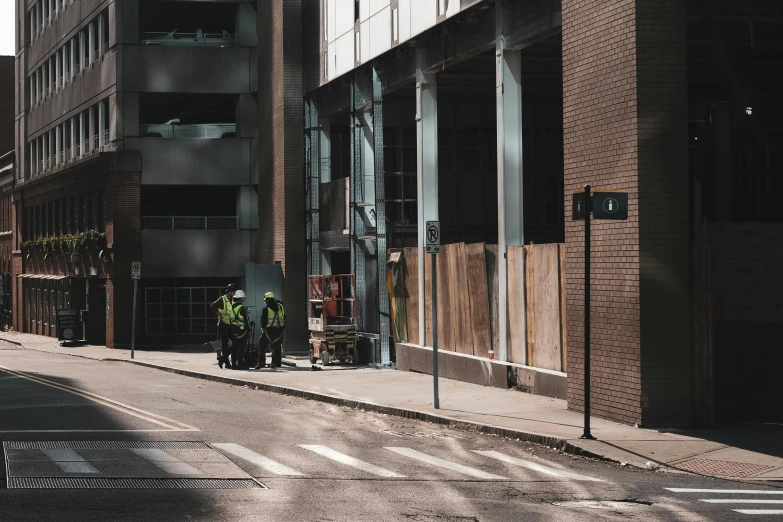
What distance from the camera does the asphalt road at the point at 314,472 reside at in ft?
34.5

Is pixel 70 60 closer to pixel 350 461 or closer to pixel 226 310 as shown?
pixel 226 310

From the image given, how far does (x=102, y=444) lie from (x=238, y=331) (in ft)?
47.7

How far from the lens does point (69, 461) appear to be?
13297mm

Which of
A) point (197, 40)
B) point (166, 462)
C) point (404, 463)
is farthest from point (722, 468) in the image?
point (197, 40)

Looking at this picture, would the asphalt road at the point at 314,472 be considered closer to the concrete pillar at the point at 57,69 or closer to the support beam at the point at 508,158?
the support beam at the point at 508,158

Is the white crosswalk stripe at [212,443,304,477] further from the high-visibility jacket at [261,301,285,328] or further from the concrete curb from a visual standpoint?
the high-visibility jacket at [261,301,285,328]

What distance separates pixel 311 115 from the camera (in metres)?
35.3

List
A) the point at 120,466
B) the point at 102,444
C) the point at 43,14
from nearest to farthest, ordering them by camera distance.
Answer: the point at 120,466, the point at 102,444, the point at 43,14

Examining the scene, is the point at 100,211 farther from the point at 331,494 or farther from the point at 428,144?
the point at 331,494

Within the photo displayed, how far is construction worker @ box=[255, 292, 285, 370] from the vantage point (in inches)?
1131

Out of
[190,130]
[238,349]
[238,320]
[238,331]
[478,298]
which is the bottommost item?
[238,349]

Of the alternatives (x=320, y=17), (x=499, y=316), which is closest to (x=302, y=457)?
(x=499, y=316)

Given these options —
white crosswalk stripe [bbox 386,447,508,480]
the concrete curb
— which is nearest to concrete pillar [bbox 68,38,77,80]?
the concrete curb

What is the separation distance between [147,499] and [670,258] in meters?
8.08
